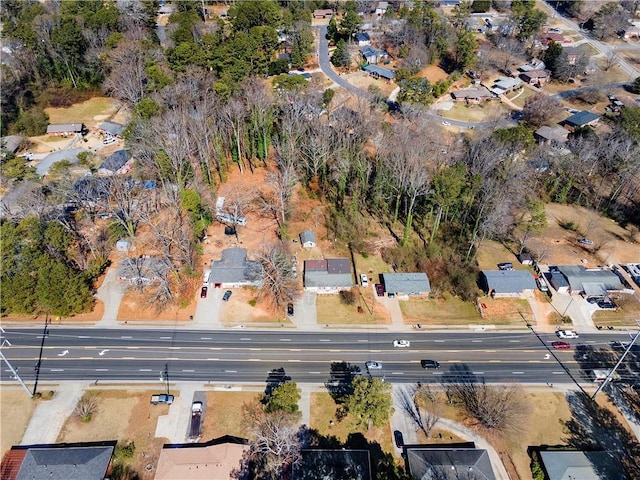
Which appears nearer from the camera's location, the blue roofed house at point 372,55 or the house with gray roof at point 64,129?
the house with gray roof at point 64,129

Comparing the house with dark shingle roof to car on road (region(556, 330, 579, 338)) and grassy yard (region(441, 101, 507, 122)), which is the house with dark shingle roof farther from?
car on road (region(556, 330, 579, 338))

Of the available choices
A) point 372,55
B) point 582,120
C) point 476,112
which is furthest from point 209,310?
point 582,120

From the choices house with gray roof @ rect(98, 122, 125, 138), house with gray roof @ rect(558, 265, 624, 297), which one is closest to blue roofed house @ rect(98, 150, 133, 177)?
house with gray roof @ rect(98, 122, 125, 138)

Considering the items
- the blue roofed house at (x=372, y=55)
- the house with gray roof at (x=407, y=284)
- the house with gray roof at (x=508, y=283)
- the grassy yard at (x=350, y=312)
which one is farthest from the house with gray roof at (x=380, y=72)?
the grassy yard at (x=350, y=312)

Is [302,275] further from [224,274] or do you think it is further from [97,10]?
[97,10]

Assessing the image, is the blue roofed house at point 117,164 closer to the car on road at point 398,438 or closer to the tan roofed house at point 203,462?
the tan roofed house at point 203,462

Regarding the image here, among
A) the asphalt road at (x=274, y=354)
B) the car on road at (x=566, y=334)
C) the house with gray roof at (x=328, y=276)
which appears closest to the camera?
the asphalt road at (x=274, y=354)

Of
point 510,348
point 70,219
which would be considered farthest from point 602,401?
point 70,219

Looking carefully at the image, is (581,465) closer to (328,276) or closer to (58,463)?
(328,276)
